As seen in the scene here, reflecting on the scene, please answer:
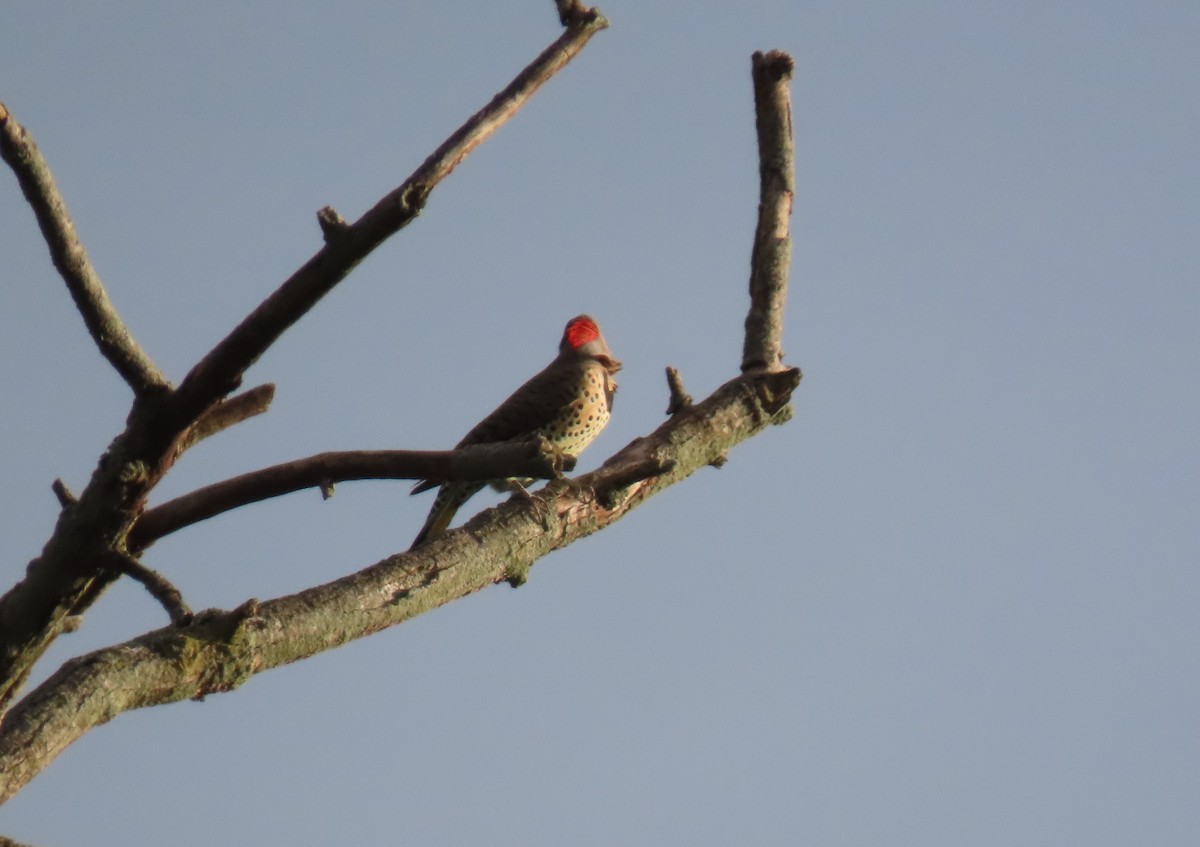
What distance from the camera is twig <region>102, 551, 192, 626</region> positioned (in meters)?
2.86

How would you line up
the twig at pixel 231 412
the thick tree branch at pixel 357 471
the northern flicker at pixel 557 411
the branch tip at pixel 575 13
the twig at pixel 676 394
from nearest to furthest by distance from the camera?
1. the thick tree branch at pixel 357 471
2. the twig at pixel 231 412
3. the branch tip at pixel 575 13
4. the twig at pixel 676 394
5. the northern flicker at pixel 557 411

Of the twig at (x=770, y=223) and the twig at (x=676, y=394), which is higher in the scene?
the twig at (x=770, y=223)

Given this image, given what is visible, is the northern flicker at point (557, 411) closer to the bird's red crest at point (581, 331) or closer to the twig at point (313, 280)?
the bird's red crest at point (581, 331)

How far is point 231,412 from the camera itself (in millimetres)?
3209

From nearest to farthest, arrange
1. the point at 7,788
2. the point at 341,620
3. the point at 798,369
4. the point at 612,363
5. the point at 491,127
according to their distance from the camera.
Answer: the point at 7,788 < the point at 491,127 < the point at 341,620 < the point at 798,369 < the point at 612,363

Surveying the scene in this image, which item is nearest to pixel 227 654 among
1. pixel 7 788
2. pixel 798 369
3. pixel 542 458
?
pixel 7 788

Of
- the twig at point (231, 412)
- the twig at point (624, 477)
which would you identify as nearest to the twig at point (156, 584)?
the twig at point (231, 412)

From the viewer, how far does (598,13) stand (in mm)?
3318

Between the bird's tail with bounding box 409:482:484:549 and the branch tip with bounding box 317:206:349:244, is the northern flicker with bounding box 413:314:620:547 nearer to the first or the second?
the bird's tail with bounding box 409:482:484:549

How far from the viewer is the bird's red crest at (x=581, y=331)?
375 inches

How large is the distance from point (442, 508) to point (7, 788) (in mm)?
4839

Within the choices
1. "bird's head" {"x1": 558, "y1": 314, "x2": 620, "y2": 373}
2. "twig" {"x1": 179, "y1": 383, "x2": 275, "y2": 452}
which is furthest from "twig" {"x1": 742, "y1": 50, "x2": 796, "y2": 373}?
"bird's head" {"x1": 558, "y1": 314, "x2": 620, "y2": 373}

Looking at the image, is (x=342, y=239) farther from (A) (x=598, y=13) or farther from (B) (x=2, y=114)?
(A) (x=598, y=13)

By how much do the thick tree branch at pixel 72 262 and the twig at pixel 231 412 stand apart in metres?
0.21
